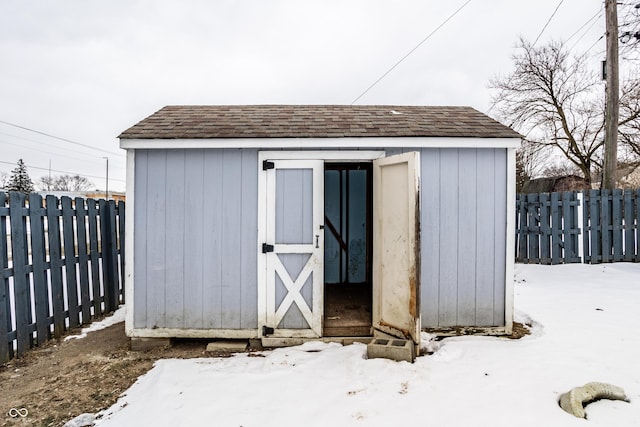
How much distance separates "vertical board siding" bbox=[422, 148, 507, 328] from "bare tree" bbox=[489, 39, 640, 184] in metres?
13.2

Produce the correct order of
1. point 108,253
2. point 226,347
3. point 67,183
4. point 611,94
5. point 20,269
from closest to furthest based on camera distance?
point 20,269
point 226,347
point 108,253
point 611,94
point 67,183

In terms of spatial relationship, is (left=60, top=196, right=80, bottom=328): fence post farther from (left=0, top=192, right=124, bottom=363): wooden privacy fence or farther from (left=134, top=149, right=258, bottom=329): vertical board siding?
(left=134, top=149, right=258, bottom=329): vertical board siding

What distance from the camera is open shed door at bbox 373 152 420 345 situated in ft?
11.6

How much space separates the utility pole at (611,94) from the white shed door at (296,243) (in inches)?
299

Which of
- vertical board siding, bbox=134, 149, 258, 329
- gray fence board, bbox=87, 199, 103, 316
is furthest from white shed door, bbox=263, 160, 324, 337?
gray fence board, bbox=87, 199, 103, 316

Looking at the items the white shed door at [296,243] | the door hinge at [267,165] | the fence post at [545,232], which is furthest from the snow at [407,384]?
the fence post at [545,232]

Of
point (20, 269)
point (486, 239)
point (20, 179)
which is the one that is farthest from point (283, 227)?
point (20, 179)

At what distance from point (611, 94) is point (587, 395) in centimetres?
806

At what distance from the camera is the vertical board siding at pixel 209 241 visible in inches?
161

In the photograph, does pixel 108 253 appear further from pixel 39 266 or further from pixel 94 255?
pixel 39 266

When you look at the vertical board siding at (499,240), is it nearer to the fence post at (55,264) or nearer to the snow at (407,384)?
the snow at (407,384)

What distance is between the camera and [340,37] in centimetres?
1023

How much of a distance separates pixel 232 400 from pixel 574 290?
19.2 feet

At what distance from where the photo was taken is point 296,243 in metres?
4.11
